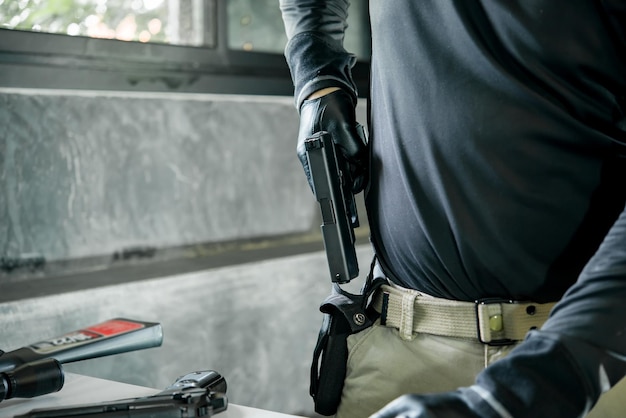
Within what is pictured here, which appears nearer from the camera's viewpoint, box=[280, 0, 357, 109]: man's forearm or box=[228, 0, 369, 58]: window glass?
box=[280, 0, 357, 109]: man's forearm

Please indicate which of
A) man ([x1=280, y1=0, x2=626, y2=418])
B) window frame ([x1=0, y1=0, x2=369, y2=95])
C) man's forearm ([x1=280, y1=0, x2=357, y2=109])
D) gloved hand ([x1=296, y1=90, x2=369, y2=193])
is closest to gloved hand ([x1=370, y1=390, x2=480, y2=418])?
man ([x1=280, y1=0, x2=626, y2=418])

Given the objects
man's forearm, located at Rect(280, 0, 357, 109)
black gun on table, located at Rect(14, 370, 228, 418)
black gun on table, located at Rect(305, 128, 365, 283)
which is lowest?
black gun on table, located at Rect(14, 370, 228, 418)

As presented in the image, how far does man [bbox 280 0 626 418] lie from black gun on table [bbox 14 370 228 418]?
0.27 metres

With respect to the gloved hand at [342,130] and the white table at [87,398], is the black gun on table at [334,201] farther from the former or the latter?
the white table at [87,398]

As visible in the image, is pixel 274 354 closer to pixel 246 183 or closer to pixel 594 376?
pixel 246 183

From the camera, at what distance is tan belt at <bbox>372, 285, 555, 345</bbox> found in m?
0.87

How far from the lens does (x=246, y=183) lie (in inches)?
76.5

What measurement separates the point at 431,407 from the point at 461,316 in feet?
1.11

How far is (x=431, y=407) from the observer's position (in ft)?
1.91

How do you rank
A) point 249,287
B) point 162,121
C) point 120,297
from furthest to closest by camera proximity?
point 249,287 → point 162,121 → point 120,297

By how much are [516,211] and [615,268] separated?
227mm

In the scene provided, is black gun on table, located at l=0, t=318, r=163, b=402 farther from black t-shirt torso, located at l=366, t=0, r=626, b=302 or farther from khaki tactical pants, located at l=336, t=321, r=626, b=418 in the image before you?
black t-shirt torso, located at l=366, t=0, r=626, b=302

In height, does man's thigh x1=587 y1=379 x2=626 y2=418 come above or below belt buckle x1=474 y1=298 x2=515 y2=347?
below

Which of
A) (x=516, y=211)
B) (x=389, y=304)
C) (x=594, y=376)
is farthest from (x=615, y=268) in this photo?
(x=389, y=304)
